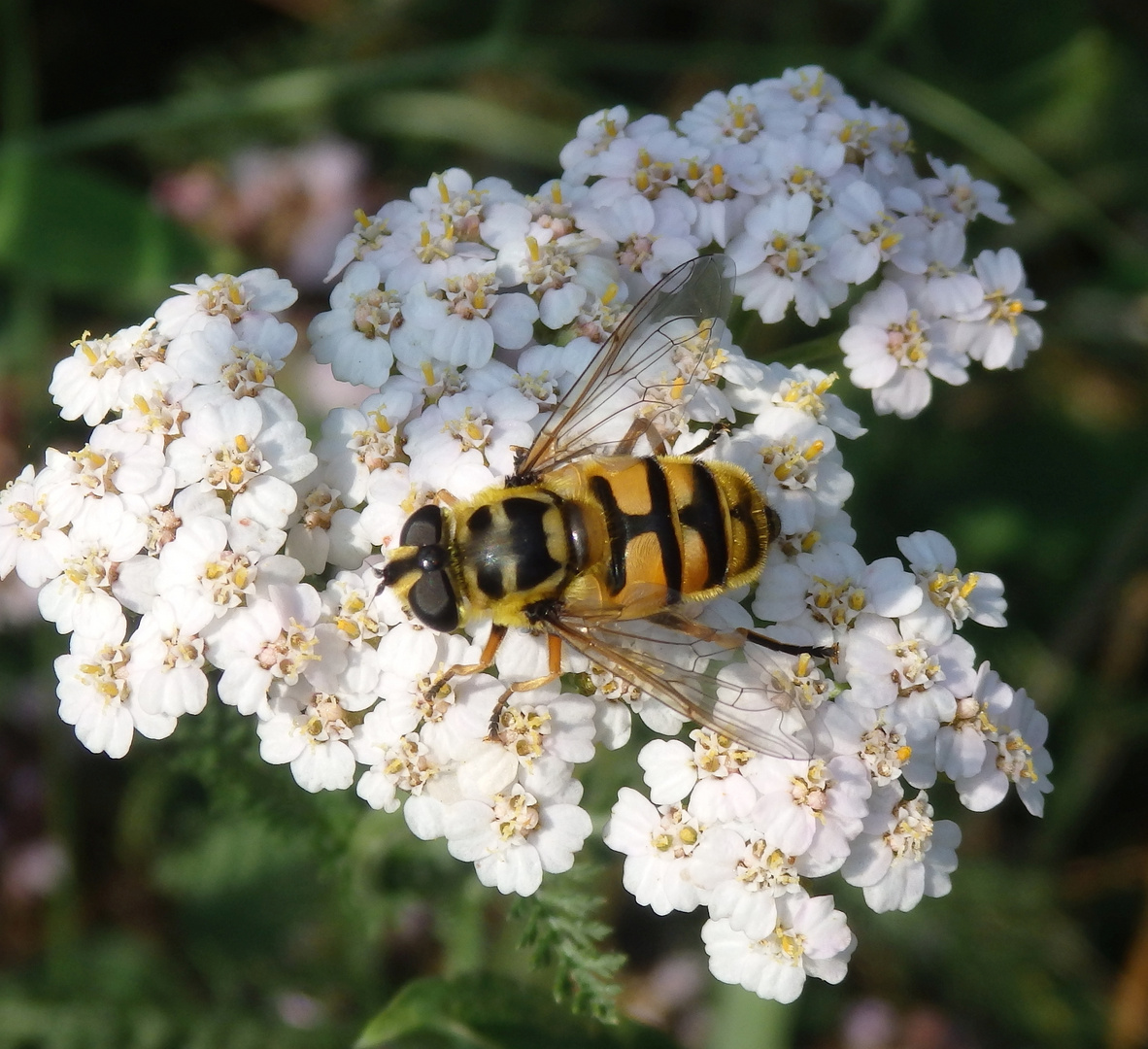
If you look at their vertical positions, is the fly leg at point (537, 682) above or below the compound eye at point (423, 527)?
below

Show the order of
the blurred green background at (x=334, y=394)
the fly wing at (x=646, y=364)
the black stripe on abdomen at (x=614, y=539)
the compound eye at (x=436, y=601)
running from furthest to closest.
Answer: the blurred green background at (x=334, y=394) → the fly wing at (x=646, y=364) → the black stripe on abdomen at (x=614, y=539) → the compound eye at (x=436, y=601)

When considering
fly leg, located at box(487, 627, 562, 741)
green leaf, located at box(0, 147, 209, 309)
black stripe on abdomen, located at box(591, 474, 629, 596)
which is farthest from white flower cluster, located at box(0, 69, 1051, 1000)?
green leaf, located at box(0, 147, 209, 309)

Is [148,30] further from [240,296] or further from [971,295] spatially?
[971,295]

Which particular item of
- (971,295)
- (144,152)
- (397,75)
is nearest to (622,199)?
(971,295)

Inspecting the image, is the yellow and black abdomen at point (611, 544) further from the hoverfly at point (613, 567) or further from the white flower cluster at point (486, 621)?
the white flower cluster at point (486, 621)

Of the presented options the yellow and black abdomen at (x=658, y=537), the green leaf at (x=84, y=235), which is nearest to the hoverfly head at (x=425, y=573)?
the yellow and black abdomen at (x=658, y=537)
